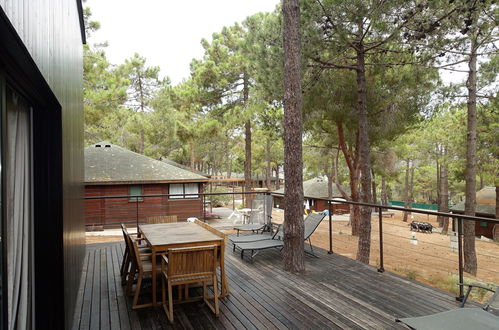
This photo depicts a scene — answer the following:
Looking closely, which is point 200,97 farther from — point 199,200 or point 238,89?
point 199,200

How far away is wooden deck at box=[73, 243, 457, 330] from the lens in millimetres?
3213

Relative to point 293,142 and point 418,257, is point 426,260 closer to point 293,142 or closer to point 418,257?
point 418,257

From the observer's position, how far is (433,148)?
842 inches

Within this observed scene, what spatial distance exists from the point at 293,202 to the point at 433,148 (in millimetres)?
19997

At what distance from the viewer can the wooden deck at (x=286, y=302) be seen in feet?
10.5

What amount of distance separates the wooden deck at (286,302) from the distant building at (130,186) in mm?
10564

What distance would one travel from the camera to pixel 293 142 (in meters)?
4.93

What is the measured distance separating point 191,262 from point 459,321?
93.4 inches

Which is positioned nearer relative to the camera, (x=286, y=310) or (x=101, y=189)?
(x=286, y=310)

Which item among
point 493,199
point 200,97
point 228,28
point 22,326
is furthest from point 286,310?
point 493,199

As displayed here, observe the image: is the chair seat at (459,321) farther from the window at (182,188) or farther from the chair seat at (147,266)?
the window at (182,188)

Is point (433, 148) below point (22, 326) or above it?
above

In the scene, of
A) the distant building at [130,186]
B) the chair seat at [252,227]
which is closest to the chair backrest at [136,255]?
the chair seat at [252,227]

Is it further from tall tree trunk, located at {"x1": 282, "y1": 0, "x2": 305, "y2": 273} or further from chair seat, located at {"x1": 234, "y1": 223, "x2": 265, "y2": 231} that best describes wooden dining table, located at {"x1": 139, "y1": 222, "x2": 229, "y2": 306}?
chair seat, located at {"x1": 234, "y1": 223, "x2": 265, "y2": 231}
